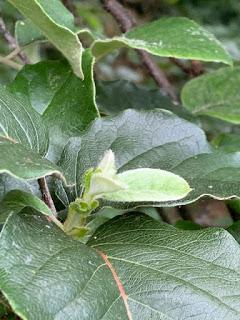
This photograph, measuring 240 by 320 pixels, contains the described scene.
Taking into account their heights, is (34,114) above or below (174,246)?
above

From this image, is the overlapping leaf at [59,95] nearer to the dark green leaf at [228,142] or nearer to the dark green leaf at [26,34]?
the dark green leaf at [26,34]

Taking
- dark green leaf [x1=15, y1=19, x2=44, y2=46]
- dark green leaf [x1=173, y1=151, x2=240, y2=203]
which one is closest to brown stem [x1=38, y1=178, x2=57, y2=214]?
dark green leaf [x1=173, y1=151, x2=240, y2=203]

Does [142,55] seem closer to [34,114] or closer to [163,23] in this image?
[163,23]

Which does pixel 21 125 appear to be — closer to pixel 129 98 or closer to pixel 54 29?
pixel 54 29

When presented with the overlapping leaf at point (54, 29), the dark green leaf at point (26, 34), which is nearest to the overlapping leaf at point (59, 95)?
the overlapping leaf at point (54, 29)

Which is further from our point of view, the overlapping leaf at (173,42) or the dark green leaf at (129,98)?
the dark green leaf at (129,98)

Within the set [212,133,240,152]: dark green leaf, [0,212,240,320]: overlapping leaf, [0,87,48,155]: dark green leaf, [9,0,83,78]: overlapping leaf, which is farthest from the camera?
[212,133,240,152]: dark green leaf

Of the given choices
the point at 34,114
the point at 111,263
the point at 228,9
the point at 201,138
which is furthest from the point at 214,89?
the point at 228,9

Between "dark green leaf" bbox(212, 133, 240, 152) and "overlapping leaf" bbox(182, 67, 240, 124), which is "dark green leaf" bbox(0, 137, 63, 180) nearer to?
"dark green leaf" bbox(212, 133, 240, 152)

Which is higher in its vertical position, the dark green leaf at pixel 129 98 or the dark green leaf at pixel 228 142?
the dark green leaf at pixel 129 98
